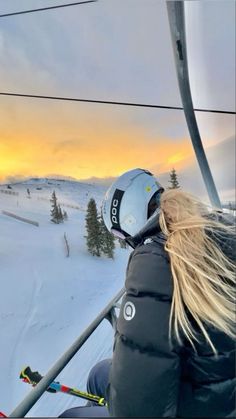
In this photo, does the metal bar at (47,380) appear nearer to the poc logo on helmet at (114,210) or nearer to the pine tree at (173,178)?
the poc logo on helmet at (114,210)

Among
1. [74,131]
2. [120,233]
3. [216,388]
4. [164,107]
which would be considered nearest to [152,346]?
[216,388]

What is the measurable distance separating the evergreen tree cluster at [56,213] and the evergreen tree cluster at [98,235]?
0.55ft

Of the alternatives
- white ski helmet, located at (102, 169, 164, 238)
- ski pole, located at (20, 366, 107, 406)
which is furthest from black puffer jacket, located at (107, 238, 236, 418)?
ski pole, located at (20, 366, 107, 406)

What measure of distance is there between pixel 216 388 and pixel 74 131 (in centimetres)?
184

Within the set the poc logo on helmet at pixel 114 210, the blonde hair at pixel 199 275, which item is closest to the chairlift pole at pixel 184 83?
the poc logo on helmet at pixel 114 210

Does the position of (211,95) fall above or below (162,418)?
above

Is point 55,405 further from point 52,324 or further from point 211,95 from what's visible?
point 211,95

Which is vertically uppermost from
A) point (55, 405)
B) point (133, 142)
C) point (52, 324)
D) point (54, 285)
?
point (133, 142)

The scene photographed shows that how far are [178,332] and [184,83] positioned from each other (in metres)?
1.53

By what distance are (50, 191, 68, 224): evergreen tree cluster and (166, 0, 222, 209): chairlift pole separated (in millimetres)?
975

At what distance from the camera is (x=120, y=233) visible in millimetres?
1111

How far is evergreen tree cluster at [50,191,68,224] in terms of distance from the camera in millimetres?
1978

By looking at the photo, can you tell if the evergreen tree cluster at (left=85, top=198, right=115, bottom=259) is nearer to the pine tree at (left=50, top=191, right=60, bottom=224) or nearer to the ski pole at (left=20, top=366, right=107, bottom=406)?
the pine tree at (left=50, top=191, right=60, bottom=224)

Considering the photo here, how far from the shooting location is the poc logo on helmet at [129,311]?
1.81 ft
